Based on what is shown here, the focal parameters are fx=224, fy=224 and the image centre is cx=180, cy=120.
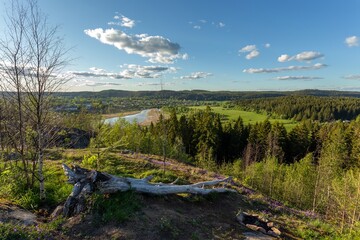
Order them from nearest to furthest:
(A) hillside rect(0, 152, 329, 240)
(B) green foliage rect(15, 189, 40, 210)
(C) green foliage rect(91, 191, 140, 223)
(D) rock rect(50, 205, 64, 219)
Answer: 1. (A) hillside rect(0, 152, 329, 240)
2. (C) green foliage rect(91, 191, 140, 223)
3. (D) rock rect(50, 205, 64, 219)
4. (B) green foliage rect(15, 189, 40, 210)

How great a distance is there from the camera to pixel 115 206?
7465 millimetres

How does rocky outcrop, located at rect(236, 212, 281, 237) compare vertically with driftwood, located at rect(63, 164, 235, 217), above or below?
below

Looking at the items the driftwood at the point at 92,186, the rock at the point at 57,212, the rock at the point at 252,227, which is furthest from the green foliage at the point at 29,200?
the rock at the point at 252,227

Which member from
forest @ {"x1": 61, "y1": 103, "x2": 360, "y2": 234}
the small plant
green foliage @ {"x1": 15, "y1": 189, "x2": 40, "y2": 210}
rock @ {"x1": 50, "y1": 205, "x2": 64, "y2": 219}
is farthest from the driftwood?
forest @ {"x1": 61, "y1": 103, "x2": 360, "y2": 234}

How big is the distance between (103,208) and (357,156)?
41.9 metres

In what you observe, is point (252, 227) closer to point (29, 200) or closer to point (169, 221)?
point (169, 221)

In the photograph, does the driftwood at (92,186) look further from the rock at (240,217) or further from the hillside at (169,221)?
the rock at (240,217)

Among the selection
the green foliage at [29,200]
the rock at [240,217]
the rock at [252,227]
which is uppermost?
the green foliage at [29,200]

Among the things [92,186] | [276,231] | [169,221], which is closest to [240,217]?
[276,231]

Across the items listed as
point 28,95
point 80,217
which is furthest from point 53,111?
point 80,217

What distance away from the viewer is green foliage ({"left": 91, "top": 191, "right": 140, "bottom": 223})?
7.01m

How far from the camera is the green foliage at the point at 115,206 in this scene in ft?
23.0

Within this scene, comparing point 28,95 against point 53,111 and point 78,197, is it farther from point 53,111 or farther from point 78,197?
point 78,197

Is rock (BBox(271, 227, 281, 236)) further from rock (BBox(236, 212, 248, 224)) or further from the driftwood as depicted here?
the driftwood
